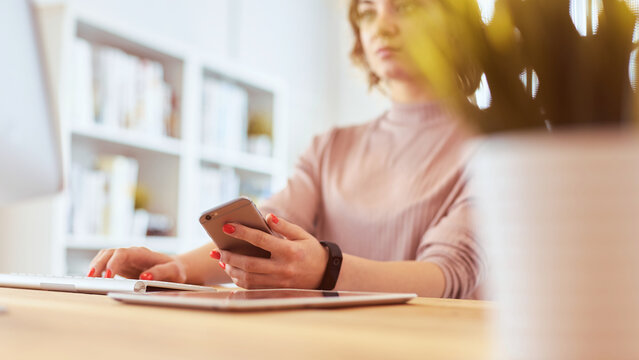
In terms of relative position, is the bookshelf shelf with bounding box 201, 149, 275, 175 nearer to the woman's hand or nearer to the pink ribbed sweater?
the pink ribbed sweater

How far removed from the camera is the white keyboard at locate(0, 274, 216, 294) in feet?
2.41

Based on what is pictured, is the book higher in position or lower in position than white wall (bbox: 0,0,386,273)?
lower

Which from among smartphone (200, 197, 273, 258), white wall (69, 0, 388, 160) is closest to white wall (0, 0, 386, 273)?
white wall (69, 0, 388, 160)

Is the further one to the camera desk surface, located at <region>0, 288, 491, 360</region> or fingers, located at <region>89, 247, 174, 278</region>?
fingers, located at <region>89, 247, 174, 278</region>

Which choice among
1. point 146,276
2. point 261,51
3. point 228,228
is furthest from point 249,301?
point 261,51

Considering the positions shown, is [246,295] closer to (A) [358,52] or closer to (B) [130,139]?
(A) [358,52]

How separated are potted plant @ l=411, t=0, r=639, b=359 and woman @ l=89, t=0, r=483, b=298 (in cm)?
63

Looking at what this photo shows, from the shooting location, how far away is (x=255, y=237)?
81cm

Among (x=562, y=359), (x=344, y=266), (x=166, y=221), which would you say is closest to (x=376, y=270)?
(x=344, y=266)

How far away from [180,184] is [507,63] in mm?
2614

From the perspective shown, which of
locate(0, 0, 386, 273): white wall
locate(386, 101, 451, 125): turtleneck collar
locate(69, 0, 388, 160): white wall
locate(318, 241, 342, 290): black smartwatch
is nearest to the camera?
locate(318, 241, 342, 290): black smartwatch

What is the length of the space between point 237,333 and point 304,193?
1.15 meters

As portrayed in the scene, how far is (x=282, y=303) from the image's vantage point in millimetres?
531

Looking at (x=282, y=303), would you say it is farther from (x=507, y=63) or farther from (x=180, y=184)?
(x=180, y=184)
